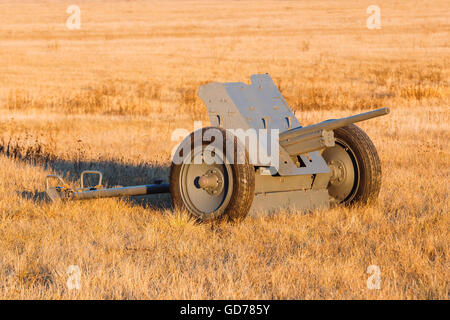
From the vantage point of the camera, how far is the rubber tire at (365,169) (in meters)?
7.64

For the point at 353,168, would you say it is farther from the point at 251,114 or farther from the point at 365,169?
the point at 251,114

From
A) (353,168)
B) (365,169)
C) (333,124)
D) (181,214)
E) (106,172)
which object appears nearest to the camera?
(333,124)

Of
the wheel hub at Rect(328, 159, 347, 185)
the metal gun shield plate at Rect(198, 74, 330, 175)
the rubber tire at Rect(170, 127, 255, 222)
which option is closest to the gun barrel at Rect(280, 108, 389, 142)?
the metal gun shield plate at Rect(198, 74, 330, 175)

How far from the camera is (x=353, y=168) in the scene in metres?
7.84

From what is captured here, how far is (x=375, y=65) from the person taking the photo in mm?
34188

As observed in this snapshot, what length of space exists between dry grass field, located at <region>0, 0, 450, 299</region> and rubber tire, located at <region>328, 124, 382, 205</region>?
19 cm

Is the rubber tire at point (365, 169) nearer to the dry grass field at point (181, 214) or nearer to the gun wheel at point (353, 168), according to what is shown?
the gun wheel at point (353, 168)

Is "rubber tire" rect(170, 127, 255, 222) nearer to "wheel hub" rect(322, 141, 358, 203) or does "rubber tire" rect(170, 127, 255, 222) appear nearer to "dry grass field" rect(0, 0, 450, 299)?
"dry grass field" rect(0, 0, 450, 299)

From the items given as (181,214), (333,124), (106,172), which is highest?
(333,124)

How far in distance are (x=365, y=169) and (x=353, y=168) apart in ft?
0.74

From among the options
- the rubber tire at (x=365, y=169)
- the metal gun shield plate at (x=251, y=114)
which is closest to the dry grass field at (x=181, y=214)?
the rubber tire at (x=365, y=169)

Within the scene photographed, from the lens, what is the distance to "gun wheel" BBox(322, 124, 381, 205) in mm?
7648

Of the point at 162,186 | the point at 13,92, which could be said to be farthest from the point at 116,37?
the point at 162,186

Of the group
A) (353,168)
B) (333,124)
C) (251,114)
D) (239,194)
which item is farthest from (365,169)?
(239,194)
